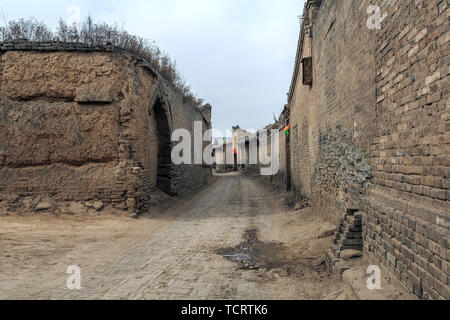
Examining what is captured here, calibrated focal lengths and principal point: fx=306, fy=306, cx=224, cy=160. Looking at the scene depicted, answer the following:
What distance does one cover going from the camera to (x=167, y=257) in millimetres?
5199

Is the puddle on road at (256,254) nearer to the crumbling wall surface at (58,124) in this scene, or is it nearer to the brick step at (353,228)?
the brick step at (353,228)

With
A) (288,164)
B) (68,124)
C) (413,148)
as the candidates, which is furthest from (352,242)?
(288,164)

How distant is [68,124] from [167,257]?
5755mm

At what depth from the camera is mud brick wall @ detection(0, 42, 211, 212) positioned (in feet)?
28.6

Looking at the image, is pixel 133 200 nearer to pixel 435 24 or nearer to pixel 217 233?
pixel 217 233

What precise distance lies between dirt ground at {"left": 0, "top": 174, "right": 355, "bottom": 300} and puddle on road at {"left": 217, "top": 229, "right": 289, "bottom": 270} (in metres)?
0.02

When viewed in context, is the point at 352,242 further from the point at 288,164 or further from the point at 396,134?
the point at 288,164

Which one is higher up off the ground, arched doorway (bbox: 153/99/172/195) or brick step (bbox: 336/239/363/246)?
arched doorway (bbox: 153/99/172/195)

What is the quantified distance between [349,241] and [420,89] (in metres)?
2.43

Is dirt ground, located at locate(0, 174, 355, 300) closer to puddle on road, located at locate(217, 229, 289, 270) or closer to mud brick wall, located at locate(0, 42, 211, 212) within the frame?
puddle on road, located at locate(217, 229, 289, 270)

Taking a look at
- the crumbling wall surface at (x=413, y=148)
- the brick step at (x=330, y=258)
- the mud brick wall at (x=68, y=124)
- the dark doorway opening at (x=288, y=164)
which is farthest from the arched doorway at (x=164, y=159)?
the crumbling wall surface at (x=413, y=148)

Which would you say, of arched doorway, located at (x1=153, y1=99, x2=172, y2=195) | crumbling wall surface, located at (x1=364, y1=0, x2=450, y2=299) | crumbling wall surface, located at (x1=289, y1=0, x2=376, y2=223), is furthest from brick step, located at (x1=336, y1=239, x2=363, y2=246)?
arched doorway, located at (x1=153, y1=99, x2=172, y2=195)

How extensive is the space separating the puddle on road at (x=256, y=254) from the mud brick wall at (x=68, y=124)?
4246 millimetres

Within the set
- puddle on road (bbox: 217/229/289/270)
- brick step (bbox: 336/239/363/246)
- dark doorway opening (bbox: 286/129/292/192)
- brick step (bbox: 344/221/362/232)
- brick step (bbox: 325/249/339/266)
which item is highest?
dark doorway opening (bbox: 286/129/292/192)
